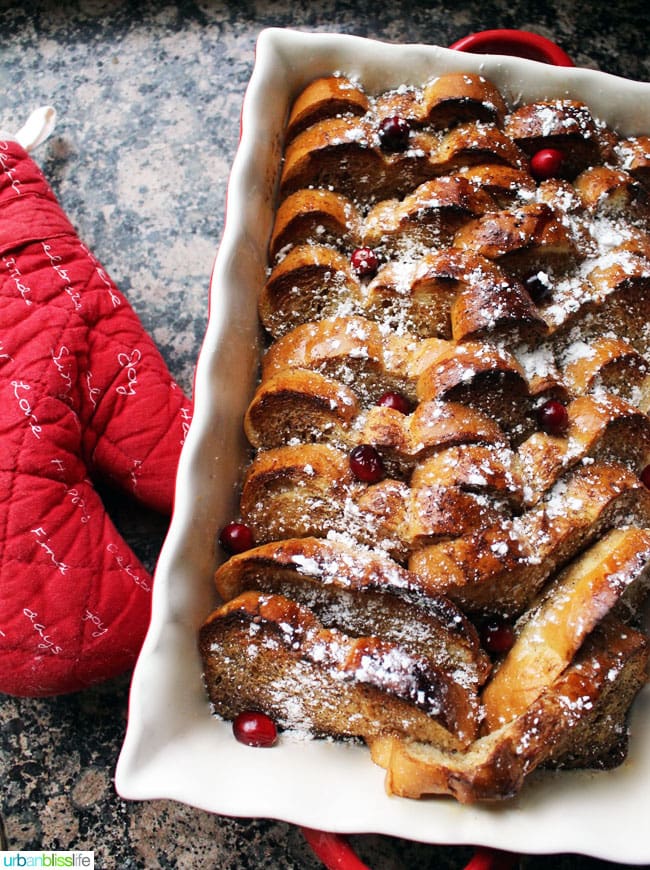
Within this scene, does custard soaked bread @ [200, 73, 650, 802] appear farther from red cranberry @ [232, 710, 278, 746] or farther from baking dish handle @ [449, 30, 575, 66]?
baking dish handle @ [449, 30, 575, 66]

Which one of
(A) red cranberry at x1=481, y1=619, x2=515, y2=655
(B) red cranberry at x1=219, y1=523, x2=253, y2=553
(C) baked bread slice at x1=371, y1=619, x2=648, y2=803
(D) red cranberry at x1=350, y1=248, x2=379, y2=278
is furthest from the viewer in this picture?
(D) red cranberry at x1=350, y1=248, x2=379, y2=278

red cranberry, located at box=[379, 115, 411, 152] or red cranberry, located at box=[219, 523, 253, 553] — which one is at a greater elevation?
red cranberry, located at box=[379, 115, 411, 152]

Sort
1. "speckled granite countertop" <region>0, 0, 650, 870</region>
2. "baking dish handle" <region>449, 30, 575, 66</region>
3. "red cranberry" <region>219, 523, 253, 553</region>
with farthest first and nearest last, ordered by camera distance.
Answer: "speckled granite countertop" <region>0, 0, 650, 870</region> < "baking dish handle" <region>449, 30, 575, 66</region> < "red cranberry" <region>219, 523, 253, 553</region>

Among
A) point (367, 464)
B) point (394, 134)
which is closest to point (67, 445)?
point (367, 464)

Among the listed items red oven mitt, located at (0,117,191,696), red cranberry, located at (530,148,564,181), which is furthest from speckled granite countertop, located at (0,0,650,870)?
red cranberry, located at (530,148,564,181)

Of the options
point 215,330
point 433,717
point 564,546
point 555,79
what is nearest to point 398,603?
point 433,717

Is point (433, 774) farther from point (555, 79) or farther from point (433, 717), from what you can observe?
point (555, 79)

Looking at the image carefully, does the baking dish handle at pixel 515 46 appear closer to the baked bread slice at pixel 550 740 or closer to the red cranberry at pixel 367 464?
the red cranberry at pixel 367 464
